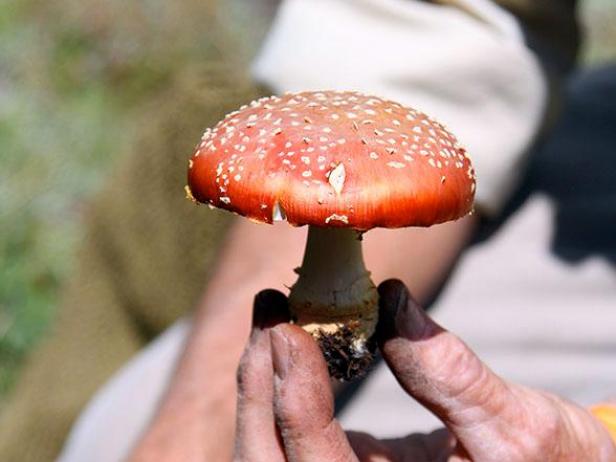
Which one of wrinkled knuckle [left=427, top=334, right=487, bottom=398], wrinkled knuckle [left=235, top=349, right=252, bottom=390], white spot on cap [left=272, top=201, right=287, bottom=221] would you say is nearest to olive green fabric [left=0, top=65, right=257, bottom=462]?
wrinkled knuckle [left=235, top=349, right=252, bottom=390]

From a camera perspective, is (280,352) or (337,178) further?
(280,352)

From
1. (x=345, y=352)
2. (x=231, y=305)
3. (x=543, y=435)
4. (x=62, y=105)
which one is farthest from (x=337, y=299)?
(x=62, y=105)

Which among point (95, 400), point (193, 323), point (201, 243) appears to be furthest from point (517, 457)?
point (201, 243)

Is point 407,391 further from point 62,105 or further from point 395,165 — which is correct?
point 62,105

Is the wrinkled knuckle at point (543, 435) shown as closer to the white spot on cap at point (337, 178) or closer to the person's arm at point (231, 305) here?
the white spot on cap at point (337, 178)

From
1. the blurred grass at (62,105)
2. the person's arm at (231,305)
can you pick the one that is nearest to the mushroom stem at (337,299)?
the person's arm at (231,305)
